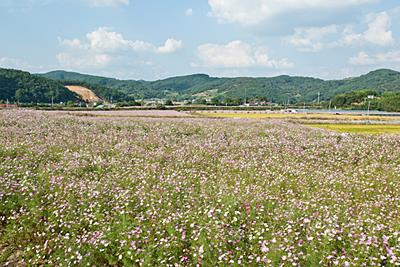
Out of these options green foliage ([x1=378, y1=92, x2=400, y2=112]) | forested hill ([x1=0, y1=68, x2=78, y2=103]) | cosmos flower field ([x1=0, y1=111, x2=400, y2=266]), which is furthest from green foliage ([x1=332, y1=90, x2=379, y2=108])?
cosmos flower field ([x1=0, y1=111, x2=400, y2=266])

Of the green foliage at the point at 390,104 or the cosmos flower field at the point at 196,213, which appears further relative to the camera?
the green foliage at the point at 390,104

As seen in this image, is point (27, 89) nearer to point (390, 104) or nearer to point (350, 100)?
point (390, 104)

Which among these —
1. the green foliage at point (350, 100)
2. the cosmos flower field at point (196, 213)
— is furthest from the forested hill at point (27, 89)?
the green foliage at point (350, 100)

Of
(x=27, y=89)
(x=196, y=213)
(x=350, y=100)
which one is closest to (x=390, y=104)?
(x=350, y=100)

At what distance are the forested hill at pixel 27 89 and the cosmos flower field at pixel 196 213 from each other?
530 ft

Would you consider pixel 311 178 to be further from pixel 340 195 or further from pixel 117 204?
pixel 117 204

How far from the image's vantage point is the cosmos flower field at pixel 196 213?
17.0 ft

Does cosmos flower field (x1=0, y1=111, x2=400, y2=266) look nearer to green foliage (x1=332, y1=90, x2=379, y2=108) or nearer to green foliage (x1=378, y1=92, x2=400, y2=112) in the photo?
green foliage (x1=378, y1=92, x2=400, y2=112)

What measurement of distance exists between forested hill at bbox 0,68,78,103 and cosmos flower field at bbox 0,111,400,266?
162 metres

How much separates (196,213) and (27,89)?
179311 mm

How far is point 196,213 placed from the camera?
6512 mm

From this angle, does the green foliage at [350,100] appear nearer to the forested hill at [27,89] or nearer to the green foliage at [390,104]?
the green foliage at [390,104]

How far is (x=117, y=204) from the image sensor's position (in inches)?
296

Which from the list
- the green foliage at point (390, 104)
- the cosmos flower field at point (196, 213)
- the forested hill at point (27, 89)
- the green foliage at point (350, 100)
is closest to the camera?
the cosmos flower field at point (196, 213)
